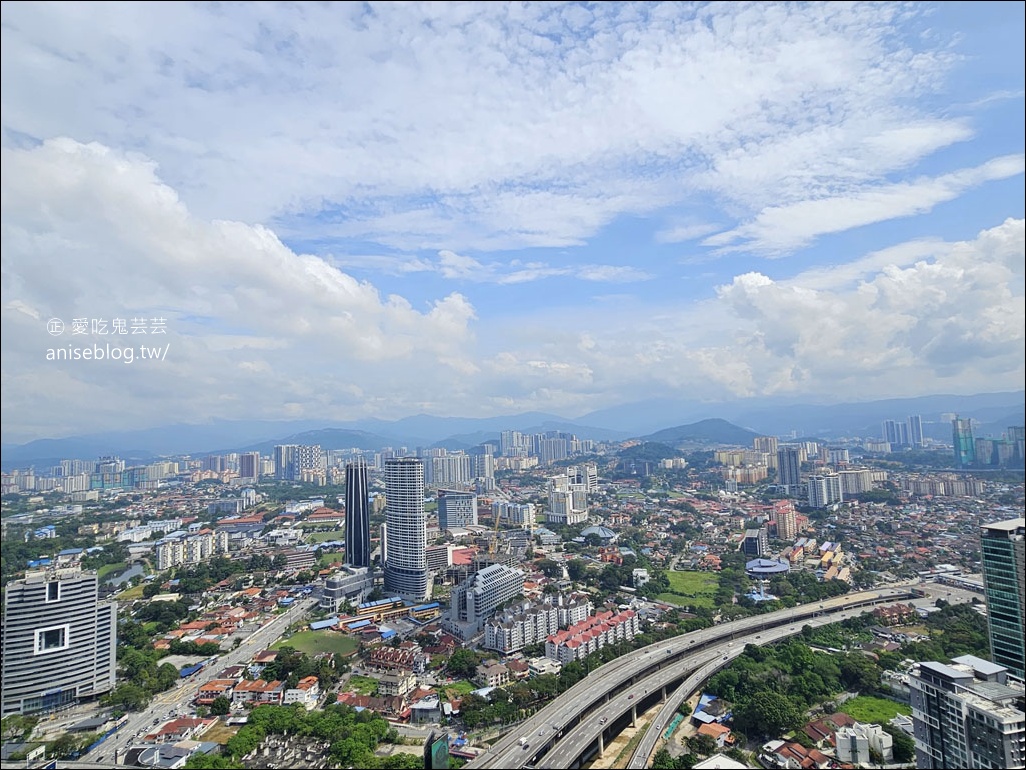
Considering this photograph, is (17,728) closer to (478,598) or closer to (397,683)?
(397,683)

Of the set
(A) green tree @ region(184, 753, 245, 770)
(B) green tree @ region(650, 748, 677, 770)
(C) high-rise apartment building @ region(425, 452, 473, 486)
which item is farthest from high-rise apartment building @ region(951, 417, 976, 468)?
(A) green tree @ region(184, 753, 245, 770)

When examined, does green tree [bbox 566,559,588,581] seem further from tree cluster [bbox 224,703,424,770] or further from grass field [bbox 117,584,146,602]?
grass field [bbox 117,584,146,602]

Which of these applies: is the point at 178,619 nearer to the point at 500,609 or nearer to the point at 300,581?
the point at 300,581

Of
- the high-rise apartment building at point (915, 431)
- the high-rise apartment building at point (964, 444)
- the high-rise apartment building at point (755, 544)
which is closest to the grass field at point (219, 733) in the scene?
the high-rise apartment building at point (755, 544)

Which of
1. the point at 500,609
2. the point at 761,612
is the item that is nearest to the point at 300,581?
the point at 500,609

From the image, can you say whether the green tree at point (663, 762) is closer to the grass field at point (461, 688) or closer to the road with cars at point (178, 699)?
the grass field at point (461, 688)
